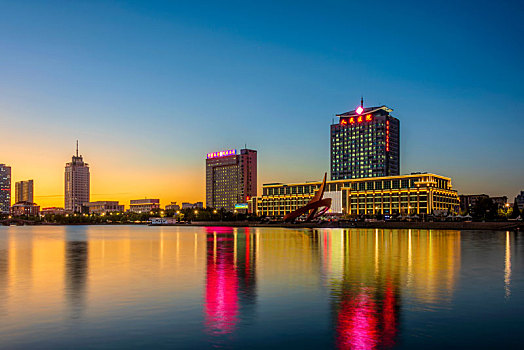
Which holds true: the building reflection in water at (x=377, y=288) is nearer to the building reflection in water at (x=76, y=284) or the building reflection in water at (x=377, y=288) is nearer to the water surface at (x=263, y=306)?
the water surface at (x=263, y=306)

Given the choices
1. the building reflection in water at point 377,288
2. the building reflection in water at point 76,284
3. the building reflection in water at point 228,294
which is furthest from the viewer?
the building reflection in water at point 76,284

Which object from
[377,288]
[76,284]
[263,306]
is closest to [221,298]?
[263,306]

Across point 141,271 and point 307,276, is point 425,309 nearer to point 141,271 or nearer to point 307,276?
point 307,276

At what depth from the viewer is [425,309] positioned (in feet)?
61.7

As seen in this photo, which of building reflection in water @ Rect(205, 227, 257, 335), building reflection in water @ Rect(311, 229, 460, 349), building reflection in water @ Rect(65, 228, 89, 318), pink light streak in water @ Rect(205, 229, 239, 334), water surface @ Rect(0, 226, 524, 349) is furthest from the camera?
building reflection in water @ Rect(65, 228, 89, 318)

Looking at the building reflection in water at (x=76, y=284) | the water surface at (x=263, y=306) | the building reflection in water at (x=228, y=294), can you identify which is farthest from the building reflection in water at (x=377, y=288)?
the building reflection in water at (x=76, y=284)

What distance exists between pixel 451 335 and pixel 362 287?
900 centimetres

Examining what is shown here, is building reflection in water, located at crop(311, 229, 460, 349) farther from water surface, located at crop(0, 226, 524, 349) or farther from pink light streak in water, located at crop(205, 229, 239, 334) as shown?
pink light streak in water, located at crop(205, 229, 239, 334)

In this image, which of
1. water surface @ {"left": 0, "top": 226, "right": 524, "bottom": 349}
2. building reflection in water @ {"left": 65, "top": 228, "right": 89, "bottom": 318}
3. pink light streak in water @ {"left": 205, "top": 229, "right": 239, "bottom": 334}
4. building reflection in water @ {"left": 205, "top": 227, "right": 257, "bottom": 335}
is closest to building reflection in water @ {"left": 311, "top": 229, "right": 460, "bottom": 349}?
water surface @ {"left": 0, "top": 226, "right": 524, "bottom": 349}

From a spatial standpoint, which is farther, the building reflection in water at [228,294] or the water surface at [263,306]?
the building reflection in water at [228,294]

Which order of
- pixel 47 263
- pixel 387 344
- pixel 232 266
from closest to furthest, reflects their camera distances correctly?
pixel 387 344, pixel 232 266, pixel 47 263

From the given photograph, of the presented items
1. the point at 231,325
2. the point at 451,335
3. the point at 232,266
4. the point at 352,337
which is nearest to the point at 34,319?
the point at 231,325

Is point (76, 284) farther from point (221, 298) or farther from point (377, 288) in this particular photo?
point (377, 288)

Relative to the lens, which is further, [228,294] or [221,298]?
[228,294]
